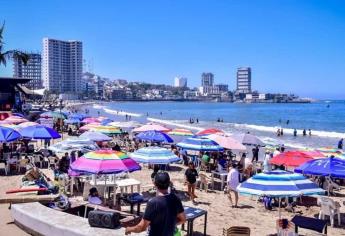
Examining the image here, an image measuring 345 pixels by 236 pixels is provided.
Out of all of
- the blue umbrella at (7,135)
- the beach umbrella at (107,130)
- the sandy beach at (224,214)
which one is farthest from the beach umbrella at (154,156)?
the beach umbrella at (107,130)

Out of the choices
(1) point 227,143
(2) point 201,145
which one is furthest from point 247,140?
(2) point 201,145

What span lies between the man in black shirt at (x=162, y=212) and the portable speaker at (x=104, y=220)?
2.42m

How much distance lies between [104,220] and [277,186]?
3.70 metres

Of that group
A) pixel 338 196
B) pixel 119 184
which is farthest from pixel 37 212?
pixel 338 196

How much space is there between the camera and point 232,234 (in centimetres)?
744

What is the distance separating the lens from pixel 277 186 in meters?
8.44

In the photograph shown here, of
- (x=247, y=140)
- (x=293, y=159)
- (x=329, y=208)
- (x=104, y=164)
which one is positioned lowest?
(x=329, y=208)

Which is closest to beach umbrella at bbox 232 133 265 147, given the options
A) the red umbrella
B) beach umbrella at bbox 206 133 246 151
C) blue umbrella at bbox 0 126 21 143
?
beach umbrella at bbox 206 133 246 151

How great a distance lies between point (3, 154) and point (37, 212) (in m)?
9.89

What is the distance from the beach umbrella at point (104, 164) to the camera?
30.6 ft

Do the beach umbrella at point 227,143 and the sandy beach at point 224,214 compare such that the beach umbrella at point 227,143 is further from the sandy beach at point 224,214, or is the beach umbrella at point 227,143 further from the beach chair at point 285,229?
the beach chair at point 285,229

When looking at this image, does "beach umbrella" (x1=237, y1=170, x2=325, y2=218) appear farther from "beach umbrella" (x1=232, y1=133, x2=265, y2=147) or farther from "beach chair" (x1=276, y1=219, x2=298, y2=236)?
"beach umbrella" (x1=232, y1=133, x2=265, y2=147)

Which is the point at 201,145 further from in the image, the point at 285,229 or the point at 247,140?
the point at 285,229

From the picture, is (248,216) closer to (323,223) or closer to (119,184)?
(323,223)
